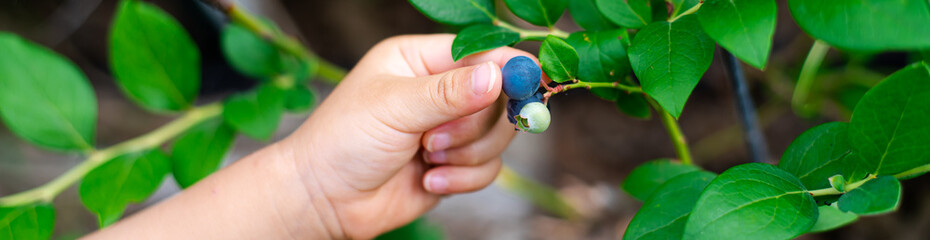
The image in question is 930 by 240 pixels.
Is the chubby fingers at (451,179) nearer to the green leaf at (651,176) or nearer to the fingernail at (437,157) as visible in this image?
the fingernail at (437,157)

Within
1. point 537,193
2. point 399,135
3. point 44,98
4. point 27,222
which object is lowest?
point 537,193

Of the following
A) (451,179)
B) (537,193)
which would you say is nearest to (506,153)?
(537,193)

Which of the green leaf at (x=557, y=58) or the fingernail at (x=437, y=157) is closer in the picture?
the green leaf at (x=557, y=58)

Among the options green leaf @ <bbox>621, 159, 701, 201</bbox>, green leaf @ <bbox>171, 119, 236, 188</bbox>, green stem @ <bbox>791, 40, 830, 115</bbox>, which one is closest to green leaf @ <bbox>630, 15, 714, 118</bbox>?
green leaf @ <bbox>621, 159, 701, 201</bbox>

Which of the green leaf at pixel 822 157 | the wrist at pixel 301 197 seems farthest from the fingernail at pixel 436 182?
the green leaf at pixel 822 157

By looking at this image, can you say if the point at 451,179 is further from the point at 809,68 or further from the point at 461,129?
the point at 809,68
